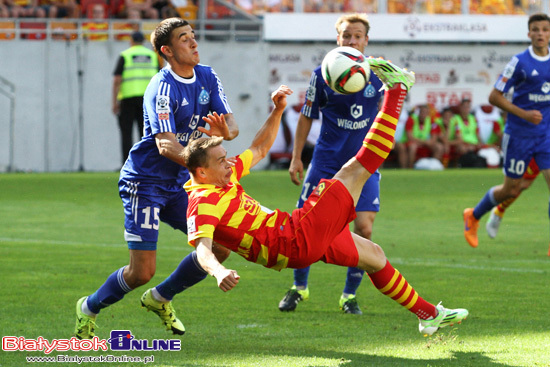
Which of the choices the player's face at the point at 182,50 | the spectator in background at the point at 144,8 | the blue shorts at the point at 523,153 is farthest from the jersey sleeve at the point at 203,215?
the spectator in background at the point at 144,8

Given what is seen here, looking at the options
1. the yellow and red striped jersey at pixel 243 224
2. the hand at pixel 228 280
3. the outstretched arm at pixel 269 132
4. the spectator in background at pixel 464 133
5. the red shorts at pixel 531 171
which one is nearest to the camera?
the hand at pixel 228 280

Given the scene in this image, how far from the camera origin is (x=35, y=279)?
784 centimetres

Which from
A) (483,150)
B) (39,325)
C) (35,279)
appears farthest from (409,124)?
(39,325)

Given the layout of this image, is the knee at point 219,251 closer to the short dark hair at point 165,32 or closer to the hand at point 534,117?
the short dark hair at point 165,32

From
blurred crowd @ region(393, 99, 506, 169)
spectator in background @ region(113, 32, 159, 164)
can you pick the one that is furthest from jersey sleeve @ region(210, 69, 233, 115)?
blurred crowd @ region(393, 99, 506, 169)

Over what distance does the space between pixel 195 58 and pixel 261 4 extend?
72.1 feet

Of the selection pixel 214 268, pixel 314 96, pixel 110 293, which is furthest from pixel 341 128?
pixel 214 268

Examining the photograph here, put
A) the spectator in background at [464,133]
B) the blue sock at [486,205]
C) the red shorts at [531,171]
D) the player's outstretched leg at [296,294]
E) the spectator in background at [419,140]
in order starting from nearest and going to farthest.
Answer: the player's outstretched leg at [296,294], the red shorts at [531,171], the blue sock at [486,205], the spectator in background at [419,140], the spectator in background at [464,133]

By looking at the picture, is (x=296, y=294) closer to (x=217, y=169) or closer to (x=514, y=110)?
(x=217, y=169)

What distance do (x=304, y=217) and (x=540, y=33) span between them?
5184mm

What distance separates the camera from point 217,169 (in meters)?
5.07

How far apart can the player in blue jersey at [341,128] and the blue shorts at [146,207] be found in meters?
1.31

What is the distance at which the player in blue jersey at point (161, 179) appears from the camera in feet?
18.6

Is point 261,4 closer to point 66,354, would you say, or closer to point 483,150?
point 483,150
